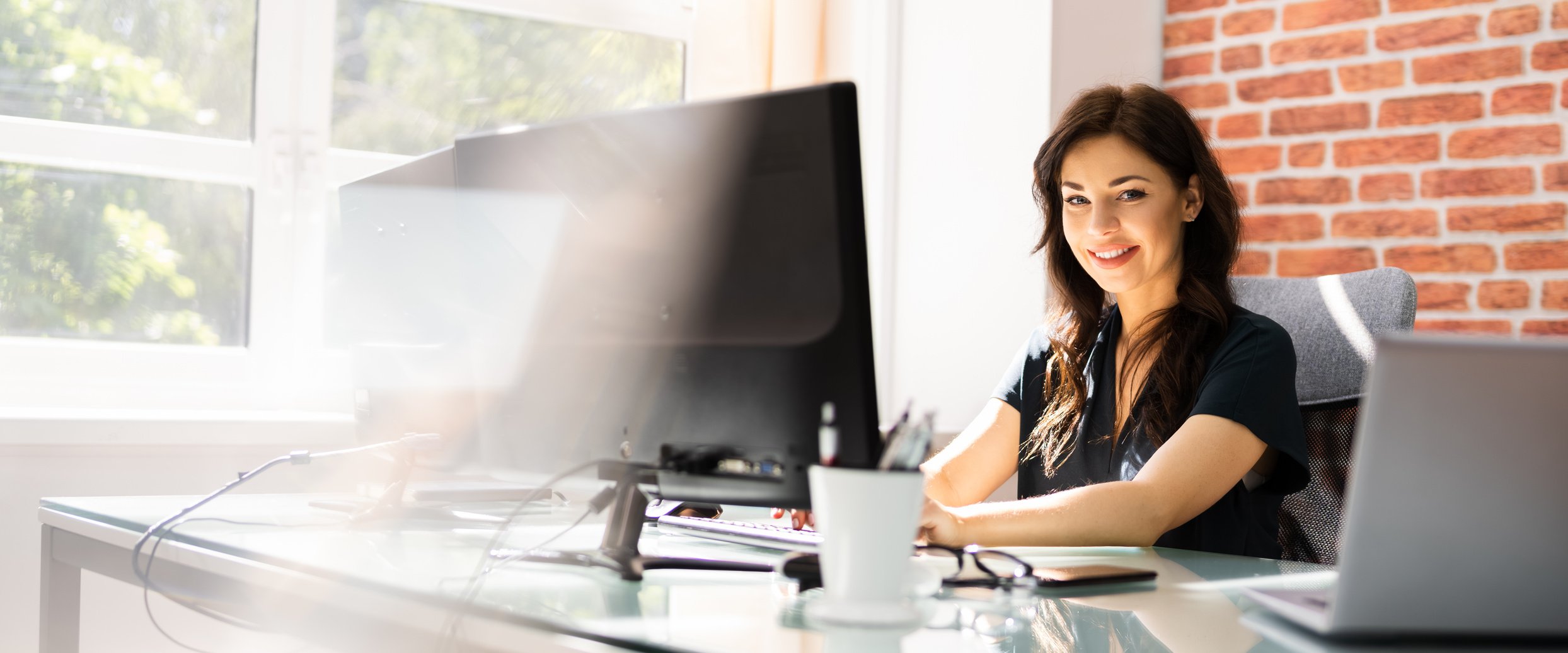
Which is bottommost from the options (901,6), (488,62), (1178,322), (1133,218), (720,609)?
(720,609)

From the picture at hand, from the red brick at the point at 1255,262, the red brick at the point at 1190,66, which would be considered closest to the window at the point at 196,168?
the red brick at the point at 1190,66

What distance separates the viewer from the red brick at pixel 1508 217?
2340 mm

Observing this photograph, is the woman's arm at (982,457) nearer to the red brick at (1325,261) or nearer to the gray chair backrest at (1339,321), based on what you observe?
the gray chair backrest at (1339,321)

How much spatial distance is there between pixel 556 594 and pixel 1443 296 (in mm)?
2197

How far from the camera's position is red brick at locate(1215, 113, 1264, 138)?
271cm

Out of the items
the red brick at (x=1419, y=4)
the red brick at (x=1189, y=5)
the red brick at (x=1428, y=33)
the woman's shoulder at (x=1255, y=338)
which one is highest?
the red brick at (x=1189, y=5)

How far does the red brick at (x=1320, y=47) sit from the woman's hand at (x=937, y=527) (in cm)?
190

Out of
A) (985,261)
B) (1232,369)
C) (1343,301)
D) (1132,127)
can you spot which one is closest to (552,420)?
(1232,369)

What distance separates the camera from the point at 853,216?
0.90m

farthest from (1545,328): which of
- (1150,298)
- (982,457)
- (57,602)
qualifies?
(57,602)

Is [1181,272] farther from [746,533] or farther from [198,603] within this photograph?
[198,603]

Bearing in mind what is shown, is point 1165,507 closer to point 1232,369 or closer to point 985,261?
point 1232,369

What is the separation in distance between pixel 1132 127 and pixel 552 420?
102 cm

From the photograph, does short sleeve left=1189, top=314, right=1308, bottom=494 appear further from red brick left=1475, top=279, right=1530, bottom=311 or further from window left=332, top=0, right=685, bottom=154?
window left=332, top=0, right=685, bottom=154
